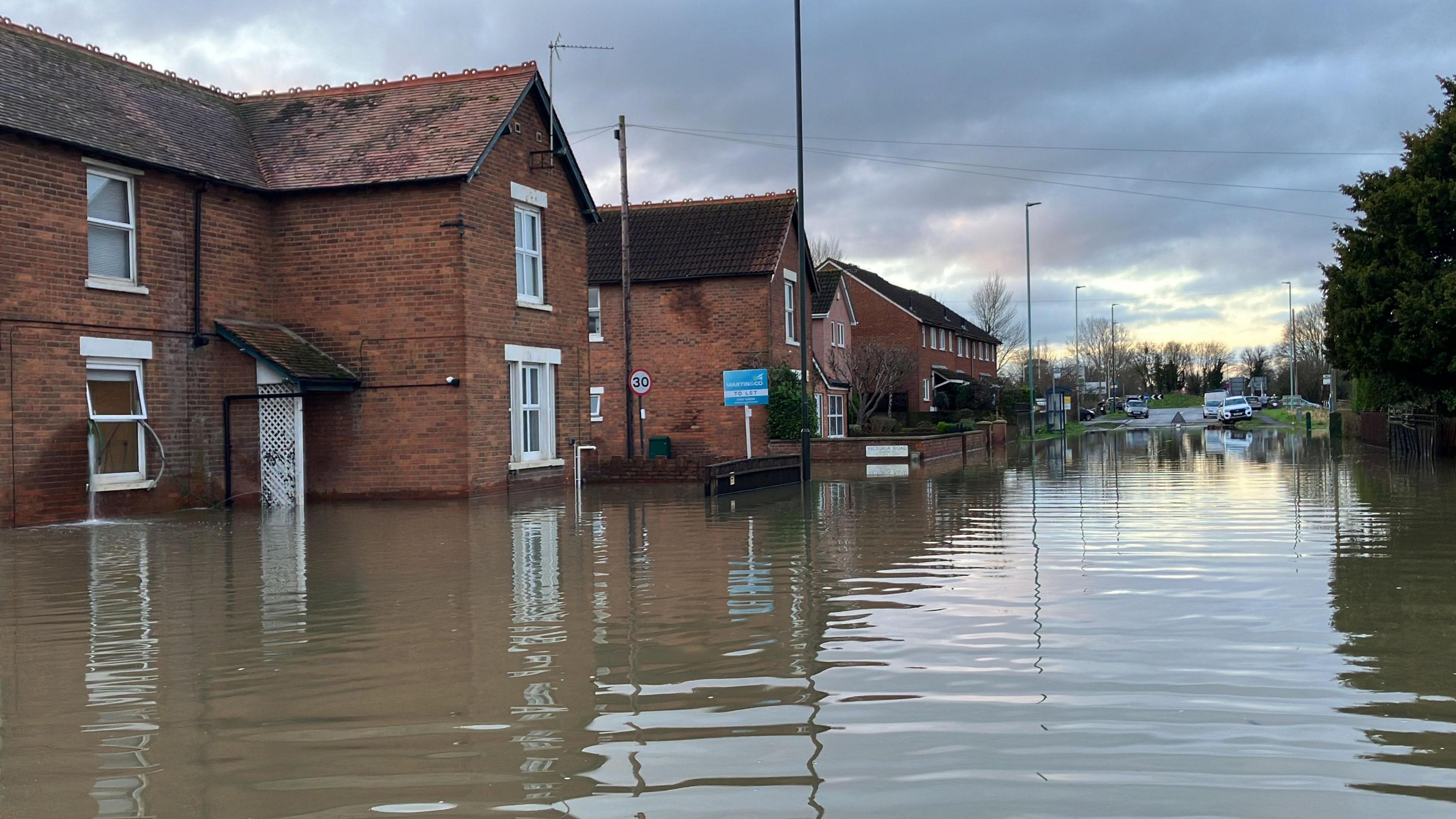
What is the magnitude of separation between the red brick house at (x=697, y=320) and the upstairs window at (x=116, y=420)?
17546 mm

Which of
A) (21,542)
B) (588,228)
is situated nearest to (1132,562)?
(21,542)

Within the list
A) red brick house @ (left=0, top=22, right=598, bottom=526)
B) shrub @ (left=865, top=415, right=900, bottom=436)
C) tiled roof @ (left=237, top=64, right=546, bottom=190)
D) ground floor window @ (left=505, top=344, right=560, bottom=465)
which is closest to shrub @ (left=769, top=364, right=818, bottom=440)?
red brick house @ (left=0, top=22, right=598, bottom=526)

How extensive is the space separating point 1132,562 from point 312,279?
16.2 meters

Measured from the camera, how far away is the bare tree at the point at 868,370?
5000 centimetres

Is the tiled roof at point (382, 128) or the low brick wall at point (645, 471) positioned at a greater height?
the tiled roof at point (382, 128)

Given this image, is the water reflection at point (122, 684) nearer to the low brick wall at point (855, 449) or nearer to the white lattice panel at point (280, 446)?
the white lattice panel at point (280, 446)

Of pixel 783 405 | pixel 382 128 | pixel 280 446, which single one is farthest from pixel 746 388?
pixel 280 446

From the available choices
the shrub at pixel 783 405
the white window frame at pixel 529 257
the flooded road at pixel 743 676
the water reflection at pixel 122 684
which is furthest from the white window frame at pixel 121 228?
the shrub at pixel 783 405

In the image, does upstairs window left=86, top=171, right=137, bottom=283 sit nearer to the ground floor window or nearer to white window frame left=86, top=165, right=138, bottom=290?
white window frame left=86, top=165, right=138, bottom=290

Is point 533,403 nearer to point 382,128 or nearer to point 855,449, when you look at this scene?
point 382,128

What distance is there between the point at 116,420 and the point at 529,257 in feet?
28.7

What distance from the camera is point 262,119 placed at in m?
24.2

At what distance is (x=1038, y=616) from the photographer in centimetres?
865

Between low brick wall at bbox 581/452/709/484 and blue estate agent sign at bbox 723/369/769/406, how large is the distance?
1.68m
